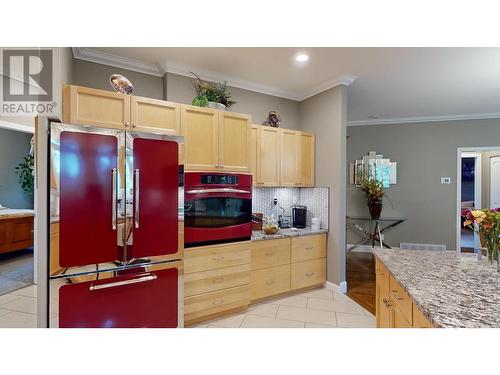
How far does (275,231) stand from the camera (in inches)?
119

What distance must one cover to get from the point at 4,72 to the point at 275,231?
9.32 feet

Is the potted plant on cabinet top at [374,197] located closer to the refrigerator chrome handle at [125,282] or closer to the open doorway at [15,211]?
the refrigerator chrome handle at [125,282]

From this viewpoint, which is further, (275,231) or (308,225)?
(308,225)

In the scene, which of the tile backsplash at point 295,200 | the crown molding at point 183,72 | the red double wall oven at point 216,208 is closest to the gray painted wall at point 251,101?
the crown molding at point 183,72

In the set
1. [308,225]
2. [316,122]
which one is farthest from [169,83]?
[308,225]

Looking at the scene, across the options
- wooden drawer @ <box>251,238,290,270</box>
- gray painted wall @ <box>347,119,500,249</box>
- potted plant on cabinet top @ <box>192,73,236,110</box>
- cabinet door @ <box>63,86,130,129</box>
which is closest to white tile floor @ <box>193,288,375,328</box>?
wooden drawer @ <box>251,238,290,270</box>

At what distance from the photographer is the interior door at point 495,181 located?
567 centimetres

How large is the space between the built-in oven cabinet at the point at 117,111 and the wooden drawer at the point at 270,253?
156cm

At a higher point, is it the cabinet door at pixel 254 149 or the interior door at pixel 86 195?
the cabinet door at pixel 254 149

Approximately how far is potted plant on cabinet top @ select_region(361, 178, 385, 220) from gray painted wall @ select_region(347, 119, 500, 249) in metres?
0.32

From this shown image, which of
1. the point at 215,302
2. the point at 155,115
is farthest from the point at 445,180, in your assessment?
the point at 155,115

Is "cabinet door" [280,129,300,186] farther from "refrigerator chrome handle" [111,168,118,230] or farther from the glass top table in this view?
the glass top table

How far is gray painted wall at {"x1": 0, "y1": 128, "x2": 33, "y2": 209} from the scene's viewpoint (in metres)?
2.71
